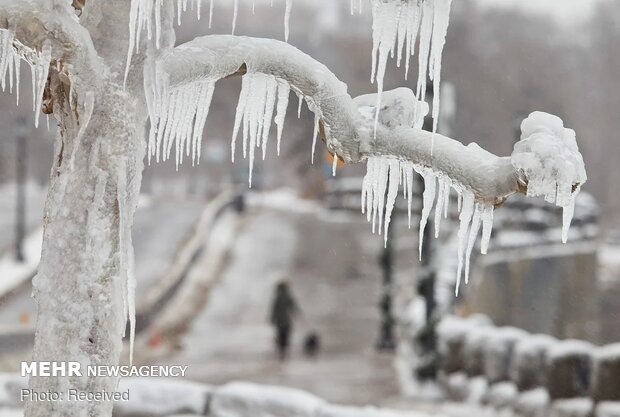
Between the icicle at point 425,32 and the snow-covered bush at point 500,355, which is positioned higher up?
the icicle at point 425,32

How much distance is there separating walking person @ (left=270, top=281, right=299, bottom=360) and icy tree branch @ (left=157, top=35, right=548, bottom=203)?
13.0 m

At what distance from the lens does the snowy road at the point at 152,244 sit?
68.8 feet

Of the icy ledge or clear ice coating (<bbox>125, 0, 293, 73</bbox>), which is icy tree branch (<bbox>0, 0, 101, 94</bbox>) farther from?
the icy ledge

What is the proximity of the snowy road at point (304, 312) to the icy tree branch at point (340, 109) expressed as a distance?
28.4 ft

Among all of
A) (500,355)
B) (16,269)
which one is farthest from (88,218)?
(16,269)

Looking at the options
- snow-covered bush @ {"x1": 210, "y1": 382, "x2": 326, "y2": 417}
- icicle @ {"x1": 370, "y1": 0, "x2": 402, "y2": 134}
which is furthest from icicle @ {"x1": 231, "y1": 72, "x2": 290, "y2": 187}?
snow-covered bush @ {"x1": 210, "y1": 382, "x2": 326, "y2": 417}

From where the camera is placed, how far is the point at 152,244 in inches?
1175

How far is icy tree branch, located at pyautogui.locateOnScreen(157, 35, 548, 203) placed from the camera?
4488 mm

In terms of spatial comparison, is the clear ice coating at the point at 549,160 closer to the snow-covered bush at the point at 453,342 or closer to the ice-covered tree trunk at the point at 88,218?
the ice-covered tree trunk at the point at 88,218

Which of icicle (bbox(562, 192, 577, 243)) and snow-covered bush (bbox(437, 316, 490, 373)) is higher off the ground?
icicle (bbox(562, 192, 577, 243))

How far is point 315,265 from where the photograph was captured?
2978cm

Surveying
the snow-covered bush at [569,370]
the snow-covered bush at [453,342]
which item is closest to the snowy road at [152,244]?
the snow-covered bush at [453,342]

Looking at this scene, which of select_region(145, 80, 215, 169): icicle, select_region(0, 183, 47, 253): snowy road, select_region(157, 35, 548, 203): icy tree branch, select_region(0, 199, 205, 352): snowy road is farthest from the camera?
select_region(0, 183, 47, 253): snowy road

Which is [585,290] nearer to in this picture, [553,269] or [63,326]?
[553,269]
